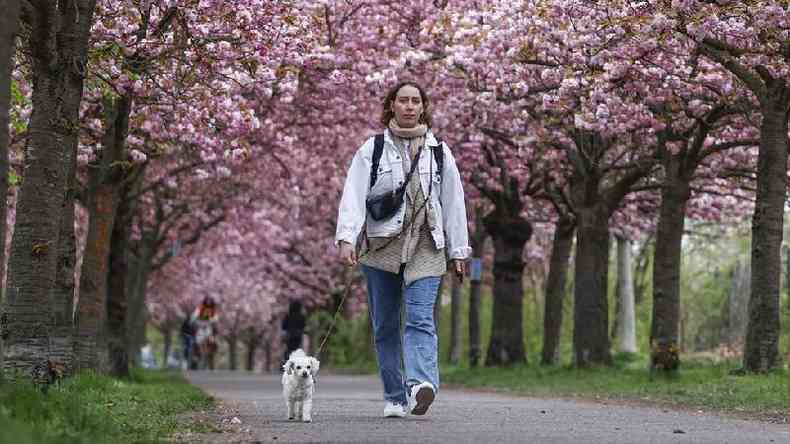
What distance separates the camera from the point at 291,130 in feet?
85.7

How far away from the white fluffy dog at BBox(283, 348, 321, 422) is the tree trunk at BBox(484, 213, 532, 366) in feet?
59.7

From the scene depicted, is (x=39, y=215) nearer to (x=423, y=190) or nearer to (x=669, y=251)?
(x=423, y=190)

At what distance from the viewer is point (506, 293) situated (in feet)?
94.9

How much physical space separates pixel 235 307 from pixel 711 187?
46254 millimetres

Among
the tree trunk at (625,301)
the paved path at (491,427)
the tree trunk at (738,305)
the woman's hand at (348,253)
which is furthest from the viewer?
the tree trunk at (625,301)

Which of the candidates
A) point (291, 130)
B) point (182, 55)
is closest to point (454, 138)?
point (291, 130)

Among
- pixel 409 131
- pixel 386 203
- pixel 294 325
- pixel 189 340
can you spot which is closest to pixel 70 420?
pixel 386 203

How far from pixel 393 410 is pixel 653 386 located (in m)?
8.80

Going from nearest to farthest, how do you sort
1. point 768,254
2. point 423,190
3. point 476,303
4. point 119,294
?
1. point 423,190
2. point 768,254
3. point 119,294
4. point 476,303

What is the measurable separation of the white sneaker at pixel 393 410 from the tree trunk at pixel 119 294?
1372 centimetres

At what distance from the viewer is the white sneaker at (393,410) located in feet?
34.0

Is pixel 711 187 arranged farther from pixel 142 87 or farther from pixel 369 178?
pixel 369 178

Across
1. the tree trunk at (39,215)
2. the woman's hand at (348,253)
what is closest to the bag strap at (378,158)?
the woman's hand at (348,253)

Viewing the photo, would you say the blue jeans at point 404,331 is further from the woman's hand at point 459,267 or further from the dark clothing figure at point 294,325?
the dark clothing figure at point 294,325
